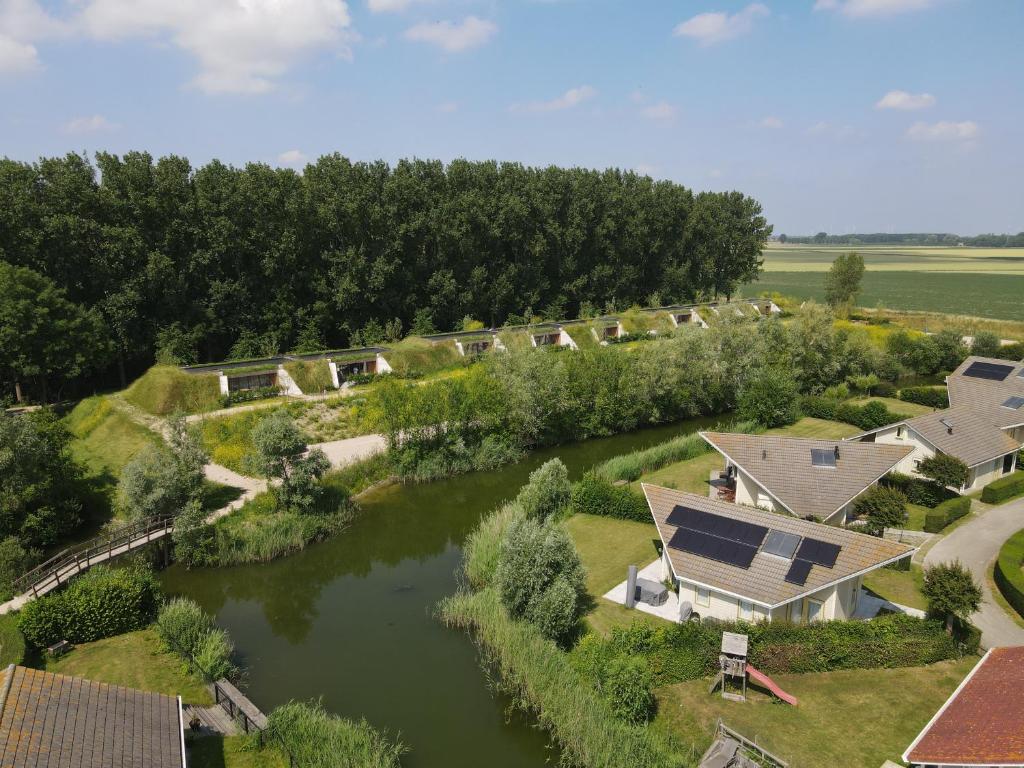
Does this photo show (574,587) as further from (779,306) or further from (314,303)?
(779,306)

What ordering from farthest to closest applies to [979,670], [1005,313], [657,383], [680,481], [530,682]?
[1005,313] → [657,383] → [680,481] → [530,682] → [979,670]

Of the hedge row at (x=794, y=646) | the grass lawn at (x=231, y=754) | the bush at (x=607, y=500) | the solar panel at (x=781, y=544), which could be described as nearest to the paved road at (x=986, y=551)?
the hedge row at (x=794, y=646)

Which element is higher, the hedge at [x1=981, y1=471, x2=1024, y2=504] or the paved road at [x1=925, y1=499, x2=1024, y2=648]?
the hedge at [x1=981, y1=471, x2=1024, y2=504]

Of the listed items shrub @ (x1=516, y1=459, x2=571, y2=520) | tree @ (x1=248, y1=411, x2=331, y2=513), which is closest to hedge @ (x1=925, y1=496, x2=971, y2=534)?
shrub @ (x1=516, y1=459, x2=571, y2=520)

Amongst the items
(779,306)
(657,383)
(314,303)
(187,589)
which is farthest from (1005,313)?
(187,589)

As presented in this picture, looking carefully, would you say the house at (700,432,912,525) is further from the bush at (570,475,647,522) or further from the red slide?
the red slide

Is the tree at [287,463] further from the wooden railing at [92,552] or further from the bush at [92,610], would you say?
the bush at [92,610]
